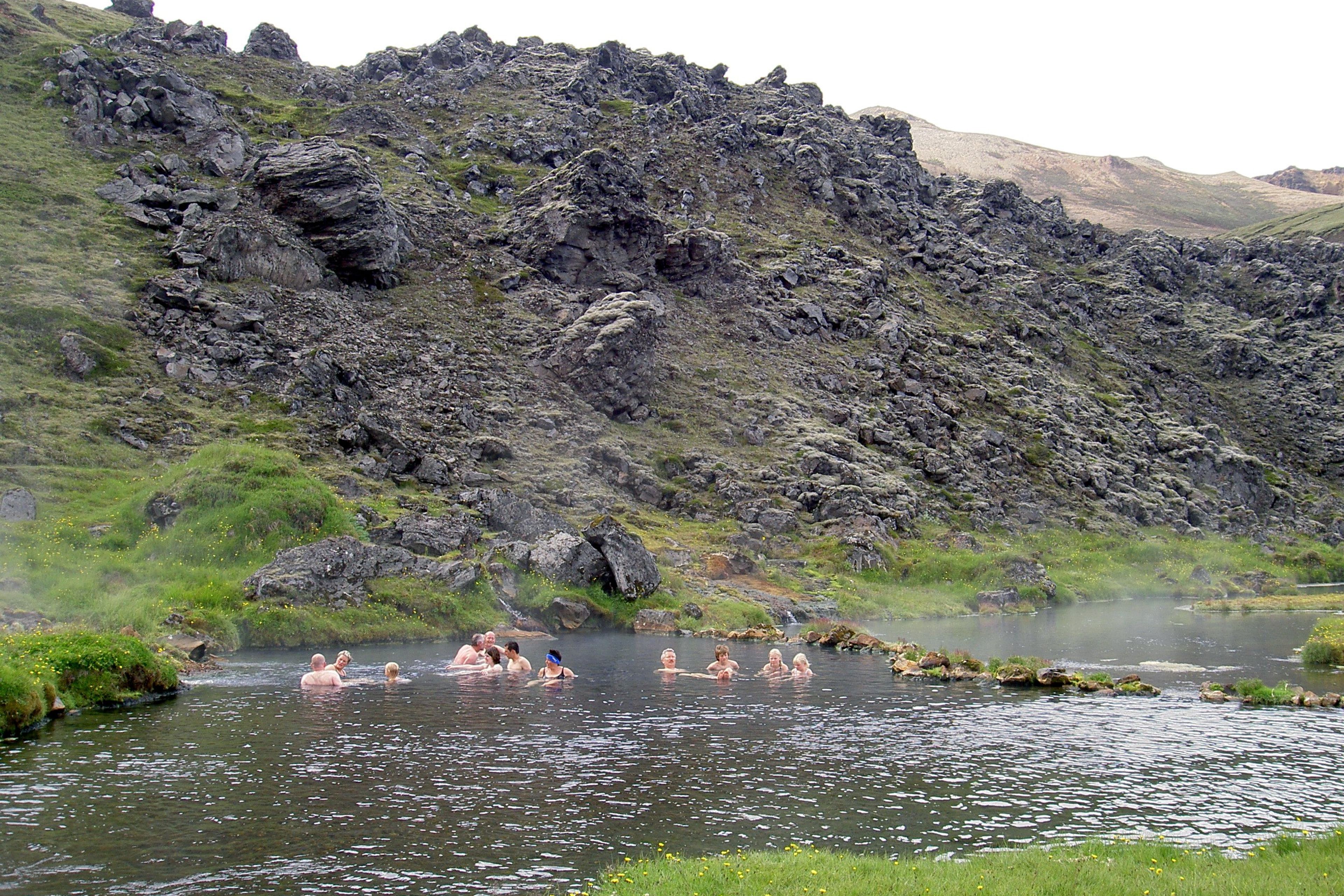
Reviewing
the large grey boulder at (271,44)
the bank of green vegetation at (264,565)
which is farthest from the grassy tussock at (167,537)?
the large grey boulder at (271,44)

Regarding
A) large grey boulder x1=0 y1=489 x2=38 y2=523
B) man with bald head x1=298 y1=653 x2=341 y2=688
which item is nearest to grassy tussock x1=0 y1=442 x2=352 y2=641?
large grey boulder x1=0 y1=489 x2=38 y2=523

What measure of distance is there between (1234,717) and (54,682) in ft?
114

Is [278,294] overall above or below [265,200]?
below

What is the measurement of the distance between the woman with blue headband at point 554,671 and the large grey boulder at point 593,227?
64901 mm

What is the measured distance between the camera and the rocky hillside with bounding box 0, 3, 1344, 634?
63938mm

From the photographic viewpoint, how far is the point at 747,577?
→ 65.0 m

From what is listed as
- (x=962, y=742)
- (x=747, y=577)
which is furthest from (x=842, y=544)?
(x=962, y=742)

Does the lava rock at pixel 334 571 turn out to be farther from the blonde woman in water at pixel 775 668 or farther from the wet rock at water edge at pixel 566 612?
the blonde woman in water at pixel 775 668

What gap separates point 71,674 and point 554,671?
1545cm

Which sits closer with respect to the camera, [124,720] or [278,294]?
[124,720]

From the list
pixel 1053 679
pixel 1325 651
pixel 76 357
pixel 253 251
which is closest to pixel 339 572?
pixel 76 357

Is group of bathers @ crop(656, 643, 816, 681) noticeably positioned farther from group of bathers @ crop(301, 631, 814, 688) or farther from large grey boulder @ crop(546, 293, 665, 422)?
large grey boulder @ crop(546, 293, 665, 422)

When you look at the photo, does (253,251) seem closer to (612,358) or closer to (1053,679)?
(612,358)

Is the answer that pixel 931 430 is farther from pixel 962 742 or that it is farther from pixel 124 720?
pixel 124 720
